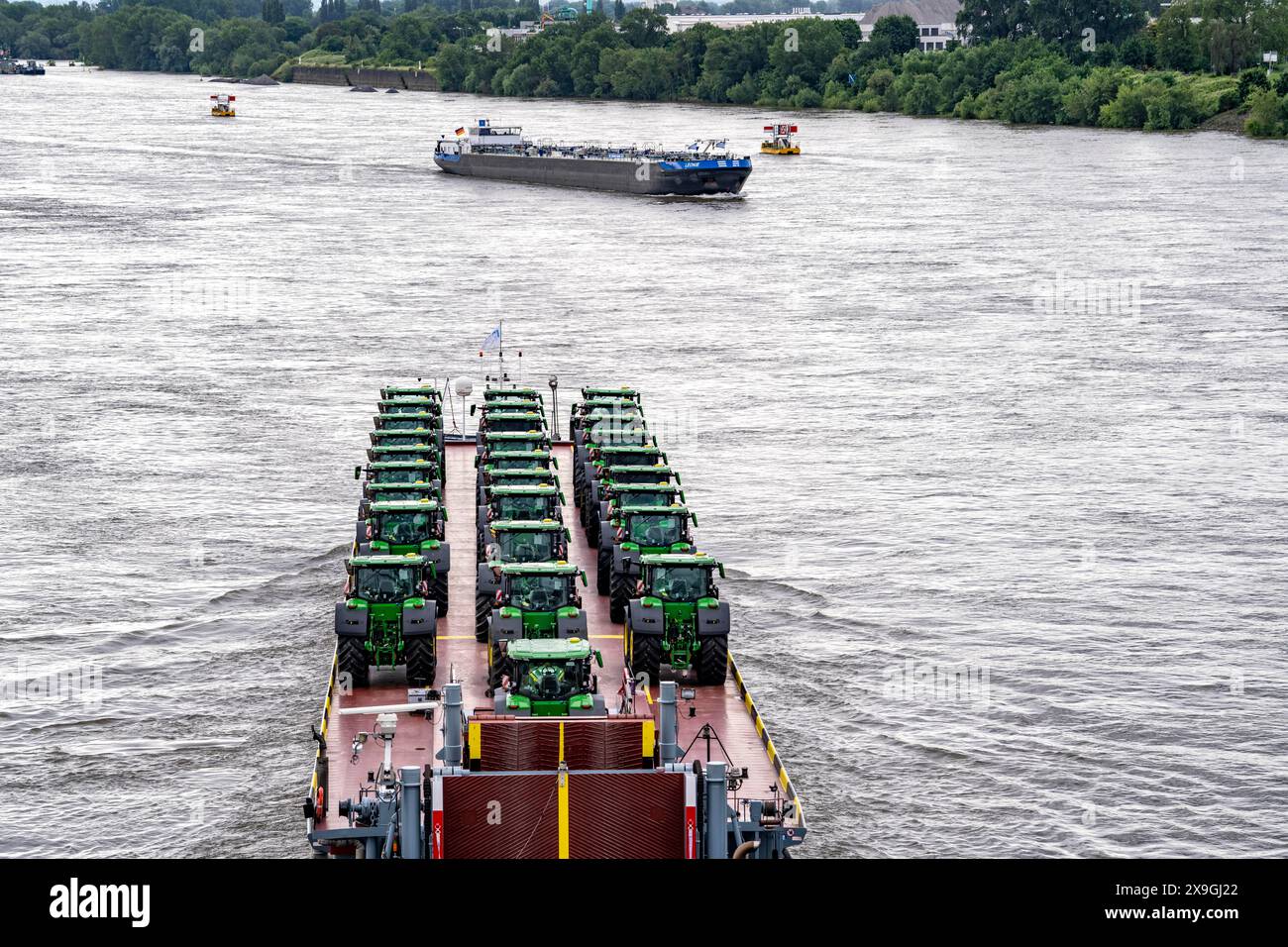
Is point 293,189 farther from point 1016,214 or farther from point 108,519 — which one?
point 108,519

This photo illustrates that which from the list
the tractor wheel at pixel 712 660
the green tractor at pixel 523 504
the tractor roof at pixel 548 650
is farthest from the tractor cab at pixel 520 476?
the tractor roof at pixel 548 650

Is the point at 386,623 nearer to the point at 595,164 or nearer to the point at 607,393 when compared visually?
the point at 607,393

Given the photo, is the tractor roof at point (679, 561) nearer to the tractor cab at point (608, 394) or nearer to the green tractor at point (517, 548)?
the green tractor at point (517, 548)

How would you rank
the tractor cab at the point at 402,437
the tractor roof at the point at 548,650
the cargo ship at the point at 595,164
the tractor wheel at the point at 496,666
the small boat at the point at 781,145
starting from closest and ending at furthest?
the tractor roof at the point at 548,650, the tractor wheel at the point at 496,666, the tractor cab at the point at 402,437, the cargo ship at the point at 595,164, the small boat at the point at 781,145

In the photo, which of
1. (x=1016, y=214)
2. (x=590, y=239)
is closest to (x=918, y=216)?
(x=1016, y=214)

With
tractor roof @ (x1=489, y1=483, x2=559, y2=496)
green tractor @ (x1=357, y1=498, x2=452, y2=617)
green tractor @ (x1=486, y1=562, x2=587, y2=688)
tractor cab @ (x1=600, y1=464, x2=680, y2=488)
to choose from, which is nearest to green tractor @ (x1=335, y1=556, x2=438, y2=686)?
green tractor @ (x1=486, y1=562, x2=587, y2=688)
